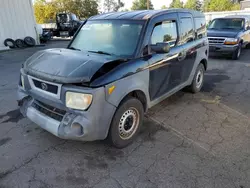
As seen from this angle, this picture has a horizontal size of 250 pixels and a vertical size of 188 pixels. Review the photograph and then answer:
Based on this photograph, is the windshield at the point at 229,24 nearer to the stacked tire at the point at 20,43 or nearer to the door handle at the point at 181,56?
the door handle at the point at 181,56

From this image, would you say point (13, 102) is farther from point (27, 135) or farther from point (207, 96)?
point (207, 96)

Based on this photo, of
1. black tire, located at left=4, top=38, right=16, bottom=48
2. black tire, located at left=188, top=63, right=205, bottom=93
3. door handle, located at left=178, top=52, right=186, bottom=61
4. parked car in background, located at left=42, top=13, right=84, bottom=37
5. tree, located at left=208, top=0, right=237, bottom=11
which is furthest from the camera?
tree, located at left=208, top=0, right=237, bottom=11

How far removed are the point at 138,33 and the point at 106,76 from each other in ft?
3.61

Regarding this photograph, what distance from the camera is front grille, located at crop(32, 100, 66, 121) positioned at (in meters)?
2.71

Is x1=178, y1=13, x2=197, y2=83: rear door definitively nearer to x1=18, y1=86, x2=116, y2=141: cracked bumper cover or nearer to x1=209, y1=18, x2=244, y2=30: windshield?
x1=18, y1=86, x2=116, y2=141: cracked bumper cover

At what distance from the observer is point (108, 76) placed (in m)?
2.59

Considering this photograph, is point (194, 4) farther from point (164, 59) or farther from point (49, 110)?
point (49, 110)

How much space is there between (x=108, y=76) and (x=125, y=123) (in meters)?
0.85

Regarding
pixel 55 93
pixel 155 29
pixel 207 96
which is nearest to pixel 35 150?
pixel 55 93

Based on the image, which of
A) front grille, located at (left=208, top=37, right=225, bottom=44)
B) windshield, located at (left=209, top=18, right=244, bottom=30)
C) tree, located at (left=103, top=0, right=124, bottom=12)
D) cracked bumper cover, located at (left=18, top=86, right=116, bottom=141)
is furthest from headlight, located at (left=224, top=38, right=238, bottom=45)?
tree, located at (left=103, top=0, right=124, bottom=12)

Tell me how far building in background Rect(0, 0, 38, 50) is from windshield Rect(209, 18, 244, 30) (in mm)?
11048

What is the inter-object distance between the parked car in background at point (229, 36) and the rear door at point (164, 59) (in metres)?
5.94

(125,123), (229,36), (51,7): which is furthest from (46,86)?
(51,7)

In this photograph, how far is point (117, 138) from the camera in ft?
9.66
